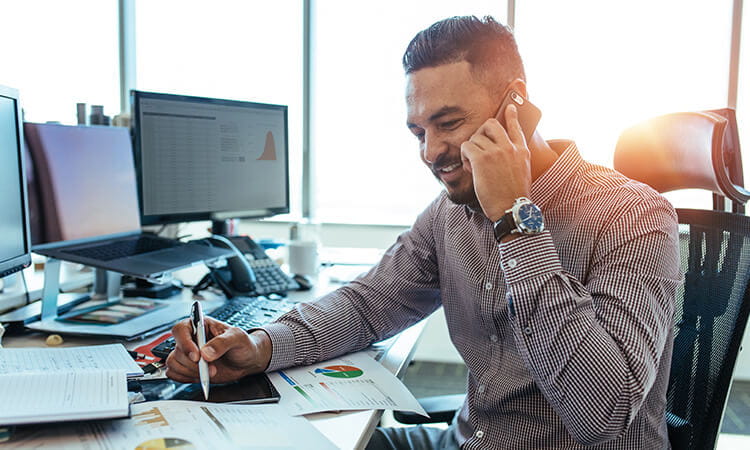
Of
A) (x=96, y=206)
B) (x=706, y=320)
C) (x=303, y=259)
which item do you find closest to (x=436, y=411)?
(x=706, y=320)

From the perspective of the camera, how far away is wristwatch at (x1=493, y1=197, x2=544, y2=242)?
2.91 feet

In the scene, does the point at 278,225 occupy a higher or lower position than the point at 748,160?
lower

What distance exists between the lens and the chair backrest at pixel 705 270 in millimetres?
1021

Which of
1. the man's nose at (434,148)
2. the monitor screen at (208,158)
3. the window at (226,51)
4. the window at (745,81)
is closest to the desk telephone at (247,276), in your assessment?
the monitor screen at (208,158)

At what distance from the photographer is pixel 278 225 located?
3.67 metres

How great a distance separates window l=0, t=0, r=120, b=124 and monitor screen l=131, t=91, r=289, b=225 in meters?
2.28

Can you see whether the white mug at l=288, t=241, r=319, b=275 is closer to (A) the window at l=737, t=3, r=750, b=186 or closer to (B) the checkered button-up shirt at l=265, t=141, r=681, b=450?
(B) the checkered button-up shirt at l=265, t=141, r=681, b=450

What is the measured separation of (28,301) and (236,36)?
107 inches

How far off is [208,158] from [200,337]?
846 mm

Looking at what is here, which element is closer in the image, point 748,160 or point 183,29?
point 748,160

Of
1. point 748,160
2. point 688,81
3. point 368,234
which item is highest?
point 688,81

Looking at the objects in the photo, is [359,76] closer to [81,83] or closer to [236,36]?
[236,36]

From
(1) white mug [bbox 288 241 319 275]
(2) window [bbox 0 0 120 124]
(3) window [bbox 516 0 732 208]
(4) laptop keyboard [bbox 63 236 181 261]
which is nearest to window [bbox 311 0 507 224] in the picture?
(3) window [bbox 516 0 732 208]

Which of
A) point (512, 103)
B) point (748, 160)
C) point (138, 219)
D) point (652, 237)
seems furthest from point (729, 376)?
point (748, 160)
